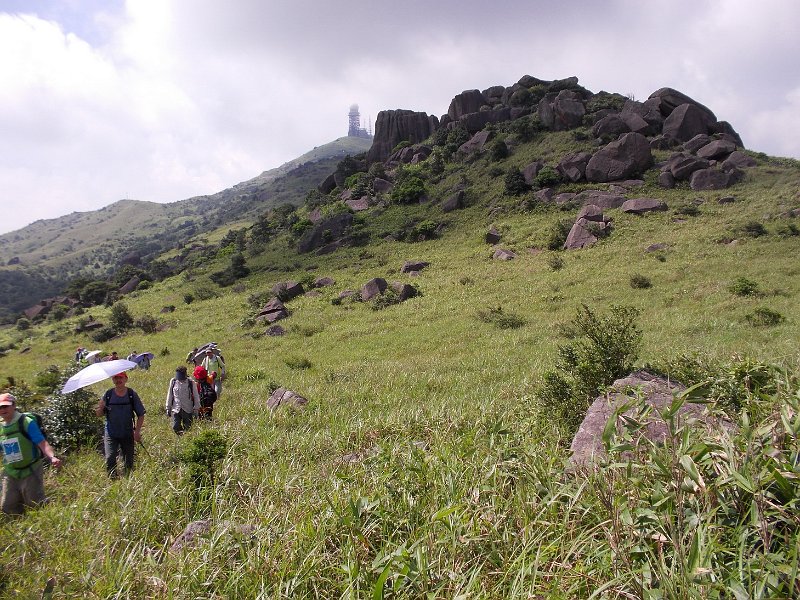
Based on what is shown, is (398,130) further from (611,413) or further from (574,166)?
(611,413)

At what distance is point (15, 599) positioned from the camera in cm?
318

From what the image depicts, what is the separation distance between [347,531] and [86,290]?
202 feet

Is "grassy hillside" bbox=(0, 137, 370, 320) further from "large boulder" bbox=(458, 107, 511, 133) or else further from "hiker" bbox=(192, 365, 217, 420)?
"hiker" bbox=(192, 365, 217, 420)

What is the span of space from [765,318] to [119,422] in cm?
1611

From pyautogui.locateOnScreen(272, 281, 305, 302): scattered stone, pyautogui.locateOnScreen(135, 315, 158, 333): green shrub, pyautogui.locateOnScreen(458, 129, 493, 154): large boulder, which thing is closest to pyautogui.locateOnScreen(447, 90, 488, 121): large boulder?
pyautogui.locateOnScreen(458, 129, 493, 154): large boulder

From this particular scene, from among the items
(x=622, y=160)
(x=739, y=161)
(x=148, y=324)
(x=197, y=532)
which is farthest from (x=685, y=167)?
(x=148, y=324)

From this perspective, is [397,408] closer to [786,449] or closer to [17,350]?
[786,449]

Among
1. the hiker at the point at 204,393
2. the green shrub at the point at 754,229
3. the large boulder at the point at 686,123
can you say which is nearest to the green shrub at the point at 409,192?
the large boulder at the point at 686,123

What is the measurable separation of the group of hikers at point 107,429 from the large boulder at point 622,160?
3924 centimetres

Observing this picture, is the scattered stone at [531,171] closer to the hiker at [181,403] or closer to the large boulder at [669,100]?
the large boulder at [669,100]

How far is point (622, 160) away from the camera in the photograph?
124ft

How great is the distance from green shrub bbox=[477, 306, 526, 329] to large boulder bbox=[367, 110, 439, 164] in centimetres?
6088

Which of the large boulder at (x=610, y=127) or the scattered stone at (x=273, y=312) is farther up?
the large boulder at (x=610, y=127)

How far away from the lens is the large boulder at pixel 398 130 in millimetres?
73625
